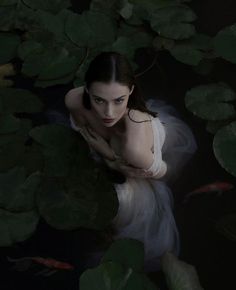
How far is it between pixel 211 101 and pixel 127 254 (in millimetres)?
436

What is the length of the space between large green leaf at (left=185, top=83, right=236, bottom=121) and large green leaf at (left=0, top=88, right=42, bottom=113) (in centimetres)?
35

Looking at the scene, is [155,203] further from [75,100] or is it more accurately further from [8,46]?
[8,46]

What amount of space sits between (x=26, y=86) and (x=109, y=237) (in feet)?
1.47

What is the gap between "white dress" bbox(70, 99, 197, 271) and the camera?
1151 millimetres

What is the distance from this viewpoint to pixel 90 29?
146cm

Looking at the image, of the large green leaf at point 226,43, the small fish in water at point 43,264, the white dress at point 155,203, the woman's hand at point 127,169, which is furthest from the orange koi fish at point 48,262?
the large green leaf at point 226,43

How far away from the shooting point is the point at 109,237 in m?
1.15

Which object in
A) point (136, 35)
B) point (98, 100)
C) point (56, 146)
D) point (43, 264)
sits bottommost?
point (43, 264)

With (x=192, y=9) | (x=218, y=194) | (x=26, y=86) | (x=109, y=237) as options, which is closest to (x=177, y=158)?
(x=218, y=194)

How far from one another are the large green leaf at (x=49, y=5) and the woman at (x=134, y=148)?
40 centimetres

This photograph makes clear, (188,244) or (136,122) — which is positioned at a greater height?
(136,122)

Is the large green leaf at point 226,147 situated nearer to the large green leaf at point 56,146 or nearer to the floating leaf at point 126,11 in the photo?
the large green leaf at point 56,146

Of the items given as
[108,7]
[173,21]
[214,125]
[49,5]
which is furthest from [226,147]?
[49,5]

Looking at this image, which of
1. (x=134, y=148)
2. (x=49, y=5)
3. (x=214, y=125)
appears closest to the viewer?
(x=134, y=148)
